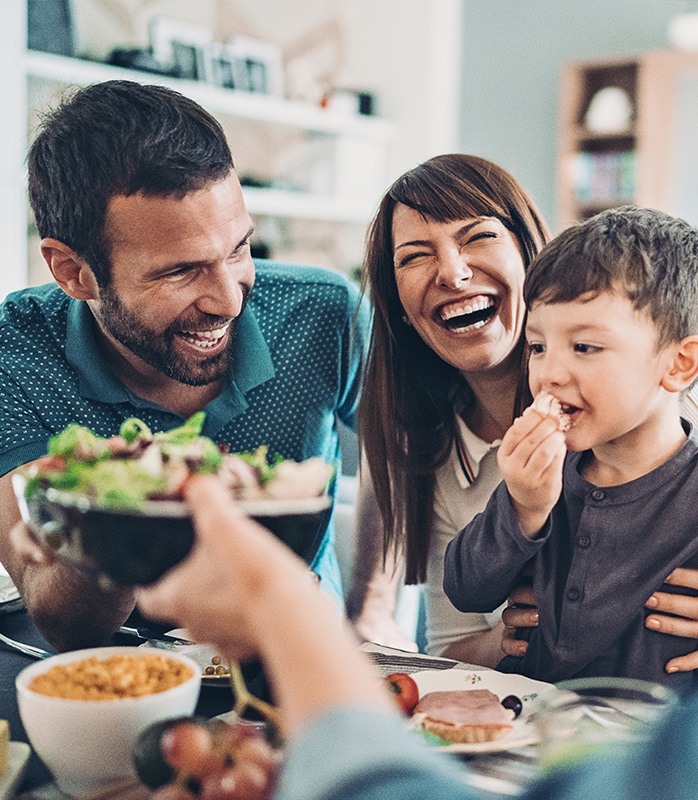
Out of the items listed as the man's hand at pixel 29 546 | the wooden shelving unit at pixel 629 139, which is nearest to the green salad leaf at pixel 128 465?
the man's hand at pixel 29 546

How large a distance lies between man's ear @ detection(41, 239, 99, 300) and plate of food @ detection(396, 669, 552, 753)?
1.01 m

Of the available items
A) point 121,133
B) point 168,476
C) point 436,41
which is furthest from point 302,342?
point 436,41

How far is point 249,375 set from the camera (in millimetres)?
1777

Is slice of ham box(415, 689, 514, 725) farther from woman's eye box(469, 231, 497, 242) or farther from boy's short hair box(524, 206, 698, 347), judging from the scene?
woman's eye box(469, 231, 497, 242)

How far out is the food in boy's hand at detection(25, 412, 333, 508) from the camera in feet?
2.51

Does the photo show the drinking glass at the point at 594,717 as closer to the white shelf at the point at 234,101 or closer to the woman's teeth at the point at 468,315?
the woman's teeth at the point at 468,315

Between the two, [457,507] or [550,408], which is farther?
[457,507]

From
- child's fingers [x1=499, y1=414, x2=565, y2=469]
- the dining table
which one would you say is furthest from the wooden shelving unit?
→ the dining table

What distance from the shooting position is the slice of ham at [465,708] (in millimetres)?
954

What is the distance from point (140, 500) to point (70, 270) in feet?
3.57

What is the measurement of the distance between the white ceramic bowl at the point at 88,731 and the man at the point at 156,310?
468mm

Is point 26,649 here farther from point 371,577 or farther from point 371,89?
point 371,89

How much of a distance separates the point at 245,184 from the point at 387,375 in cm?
336

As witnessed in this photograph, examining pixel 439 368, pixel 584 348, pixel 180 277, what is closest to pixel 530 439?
pixel 584 348
